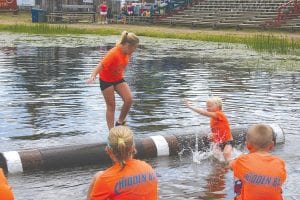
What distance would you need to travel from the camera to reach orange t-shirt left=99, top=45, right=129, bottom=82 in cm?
967

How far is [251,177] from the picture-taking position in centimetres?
534

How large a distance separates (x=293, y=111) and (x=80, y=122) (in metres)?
4.68

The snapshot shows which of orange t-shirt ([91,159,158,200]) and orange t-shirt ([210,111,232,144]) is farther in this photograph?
orange t-shirt ([210,111,232,144])

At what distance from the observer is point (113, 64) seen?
9.75 m

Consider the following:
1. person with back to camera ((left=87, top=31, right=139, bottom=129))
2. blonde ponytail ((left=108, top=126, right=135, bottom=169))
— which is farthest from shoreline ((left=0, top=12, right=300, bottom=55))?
blonde ponytail ((left=108, top=126, right=135, bottom=169))

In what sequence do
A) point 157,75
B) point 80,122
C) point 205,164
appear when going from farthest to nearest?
point 157,75 < point 80,122 < point 205,164

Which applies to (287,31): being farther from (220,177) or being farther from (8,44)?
(220,177)

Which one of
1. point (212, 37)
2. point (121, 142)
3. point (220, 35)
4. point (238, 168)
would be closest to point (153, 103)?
point (238, 168)

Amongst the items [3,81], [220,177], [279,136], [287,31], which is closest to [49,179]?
[220,177]

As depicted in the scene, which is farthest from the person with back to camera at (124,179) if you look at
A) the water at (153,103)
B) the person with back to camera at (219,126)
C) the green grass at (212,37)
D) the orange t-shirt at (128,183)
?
the green grass at (212,37)

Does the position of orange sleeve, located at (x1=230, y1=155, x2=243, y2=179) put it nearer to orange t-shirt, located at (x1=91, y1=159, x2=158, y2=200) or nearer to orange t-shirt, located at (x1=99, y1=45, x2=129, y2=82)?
orange t-shirt, located at (x1=91, y1=159, x2=158, y2=200)

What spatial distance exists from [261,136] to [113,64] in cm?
486

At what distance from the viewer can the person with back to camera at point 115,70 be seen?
9633 millimetres

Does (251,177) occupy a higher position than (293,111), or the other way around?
(251,177)
